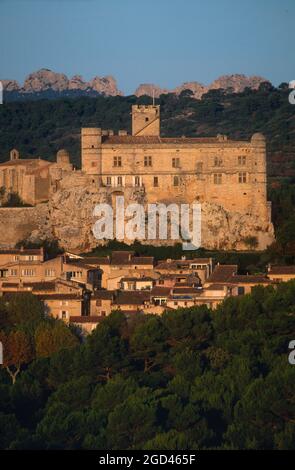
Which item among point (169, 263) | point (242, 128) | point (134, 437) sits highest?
point (242, 128)

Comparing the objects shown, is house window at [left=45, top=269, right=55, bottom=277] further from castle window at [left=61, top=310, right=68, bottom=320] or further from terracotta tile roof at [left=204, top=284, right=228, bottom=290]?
terracotta tile roof at [left=204, top=284, right=228, bottom=290]

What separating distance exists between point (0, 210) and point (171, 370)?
42.9 ft

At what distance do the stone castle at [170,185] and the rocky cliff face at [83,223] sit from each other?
3 cm

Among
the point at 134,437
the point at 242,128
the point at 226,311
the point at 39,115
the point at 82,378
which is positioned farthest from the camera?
the point at 39,115

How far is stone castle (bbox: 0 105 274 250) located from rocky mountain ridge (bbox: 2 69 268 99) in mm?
59650

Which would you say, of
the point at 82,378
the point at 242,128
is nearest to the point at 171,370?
the point at 82,378

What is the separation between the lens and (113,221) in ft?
211

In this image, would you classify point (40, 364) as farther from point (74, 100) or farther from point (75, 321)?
point (74, 100)

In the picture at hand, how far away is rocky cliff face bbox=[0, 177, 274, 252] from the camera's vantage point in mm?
63750

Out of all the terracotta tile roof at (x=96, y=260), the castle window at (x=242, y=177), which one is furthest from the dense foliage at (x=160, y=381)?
the castle window at (x=242, y=177)

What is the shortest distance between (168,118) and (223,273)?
43.8 metres

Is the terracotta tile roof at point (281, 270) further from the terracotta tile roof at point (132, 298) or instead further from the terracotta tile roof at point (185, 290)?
the terracotta tile roof at point (132, 298)

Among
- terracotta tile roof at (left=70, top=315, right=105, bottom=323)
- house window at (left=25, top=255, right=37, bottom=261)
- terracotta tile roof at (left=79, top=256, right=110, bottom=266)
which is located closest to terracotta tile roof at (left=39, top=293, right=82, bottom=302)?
terracotta tile roof at (left=70, top=315, right=105, bottom=323)

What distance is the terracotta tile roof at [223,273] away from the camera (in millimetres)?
59938
